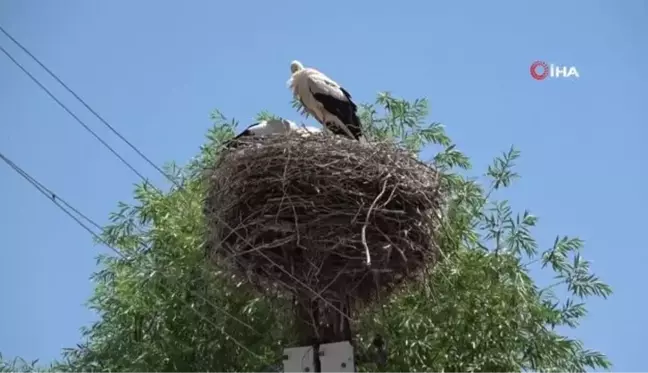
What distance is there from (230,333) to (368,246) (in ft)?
7.24

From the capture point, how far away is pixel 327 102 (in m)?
7.69

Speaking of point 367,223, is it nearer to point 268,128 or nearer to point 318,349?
point 318,349

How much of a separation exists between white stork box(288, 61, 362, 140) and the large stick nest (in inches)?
42.3

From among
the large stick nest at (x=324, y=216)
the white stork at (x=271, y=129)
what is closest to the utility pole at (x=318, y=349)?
the large stick nest at (x=324, y=216)

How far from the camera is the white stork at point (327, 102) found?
7.65 meters

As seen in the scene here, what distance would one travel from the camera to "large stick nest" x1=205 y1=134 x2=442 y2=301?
19.9 ft

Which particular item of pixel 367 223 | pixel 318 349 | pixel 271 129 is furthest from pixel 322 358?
pixel 271 129

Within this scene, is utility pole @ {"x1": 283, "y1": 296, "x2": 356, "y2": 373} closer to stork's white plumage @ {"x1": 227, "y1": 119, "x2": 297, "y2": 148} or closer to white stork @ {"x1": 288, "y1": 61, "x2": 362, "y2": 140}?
stork's white plumage @ {"x1": 227, "y1": 119, "x2": 297, "y2": 148}

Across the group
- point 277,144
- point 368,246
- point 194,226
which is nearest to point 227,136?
point 194,226

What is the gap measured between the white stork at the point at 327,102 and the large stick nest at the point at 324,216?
107cm

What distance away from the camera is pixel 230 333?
26.0ft

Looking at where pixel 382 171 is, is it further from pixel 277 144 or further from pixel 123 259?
Result: pixel 123 259

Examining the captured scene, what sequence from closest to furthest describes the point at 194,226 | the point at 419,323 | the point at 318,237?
the point at 318,237 → the point at 419,323 → the point at 194,226

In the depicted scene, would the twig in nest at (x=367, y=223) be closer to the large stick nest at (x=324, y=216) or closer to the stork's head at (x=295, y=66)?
the large stick nest at (x=324, y=216)
